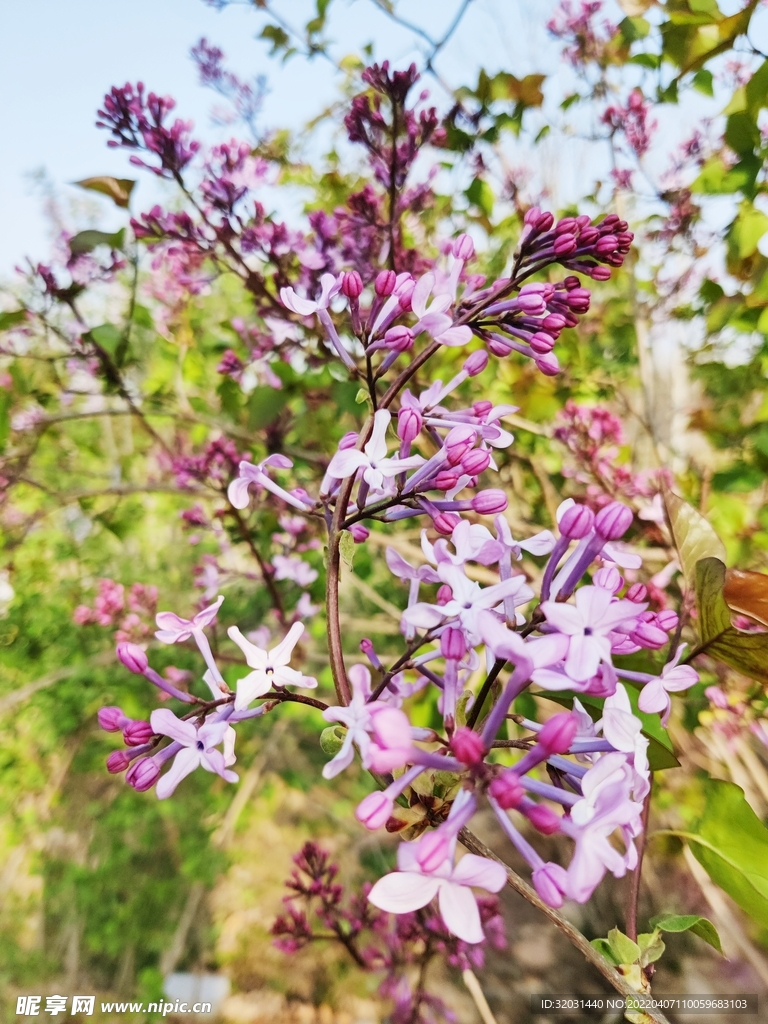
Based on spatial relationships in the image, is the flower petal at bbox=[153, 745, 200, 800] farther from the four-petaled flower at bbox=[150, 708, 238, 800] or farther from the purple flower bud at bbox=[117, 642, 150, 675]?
the purple flower bud at bbox=[117, 642, 150, 675]

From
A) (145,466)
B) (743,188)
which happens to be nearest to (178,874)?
(145,466)

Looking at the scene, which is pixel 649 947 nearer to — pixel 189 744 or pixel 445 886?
pixel 445 886

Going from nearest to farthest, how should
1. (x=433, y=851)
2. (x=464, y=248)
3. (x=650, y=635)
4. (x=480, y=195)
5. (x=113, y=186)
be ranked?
(x=433, y=851) → (x=650, y=635) → (x=464, y=248) → (x=113, y=186) → (x=480, y=195)

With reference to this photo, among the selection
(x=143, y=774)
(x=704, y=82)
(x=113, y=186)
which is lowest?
(x=143, y=774)

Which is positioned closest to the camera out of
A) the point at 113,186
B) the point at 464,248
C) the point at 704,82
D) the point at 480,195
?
the point at 464,248

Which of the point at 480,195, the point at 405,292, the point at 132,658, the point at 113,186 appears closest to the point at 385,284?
the point at 405,292

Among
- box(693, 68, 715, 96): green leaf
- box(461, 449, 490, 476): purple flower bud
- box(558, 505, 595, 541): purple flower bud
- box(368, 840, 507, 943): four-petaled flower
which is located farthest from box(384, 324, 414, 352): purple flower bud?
box(693, 68, 715, 96): green leaf

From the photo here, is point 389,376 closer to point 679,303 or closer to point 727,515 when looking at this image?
point 727,515
